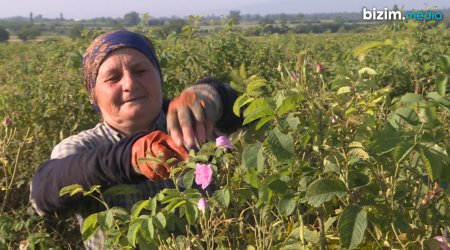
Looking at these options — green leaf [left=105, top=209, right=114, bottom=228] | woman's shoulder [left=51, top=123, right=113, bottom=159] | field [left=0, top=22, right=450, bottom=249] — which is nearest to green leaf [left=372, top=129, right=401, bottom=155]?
field [left=0, top=22, right=450, bottom=249]

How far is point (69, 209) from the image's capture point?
1600 millimetres

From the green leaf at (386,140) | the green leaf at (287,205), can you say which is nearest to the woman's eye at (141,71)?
the green leaf at (287,205)

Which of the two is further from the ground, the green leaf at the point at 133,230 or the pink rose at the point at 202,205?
the pink rose at the point at 202,205

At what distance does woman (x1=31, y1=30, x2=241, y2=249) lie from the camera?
1168 millimetres

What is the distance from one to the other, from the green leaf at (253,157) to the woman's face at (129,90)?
3.30 ft

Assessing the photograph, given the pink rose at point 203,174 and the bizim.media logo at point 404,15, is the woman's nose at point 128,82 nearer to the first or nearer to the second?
the pink rose at point 203,174

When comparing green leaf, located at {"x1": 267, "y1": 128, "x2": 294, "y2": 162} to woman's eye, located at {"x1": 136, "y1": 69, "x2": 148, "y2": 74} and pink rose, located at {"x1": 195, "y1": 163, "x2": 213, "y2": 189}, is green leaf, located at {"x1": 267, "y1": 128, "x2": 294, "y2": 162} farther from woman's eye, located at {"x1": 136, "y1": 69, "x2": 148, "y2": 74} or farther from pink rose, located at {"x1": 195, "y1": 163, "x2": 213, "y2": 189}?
woman's eye, located at {"x1": 136, "y1": 69, "x2": 148, "y2": 74}

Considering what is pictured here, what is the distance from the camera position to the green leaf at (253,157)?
935mm

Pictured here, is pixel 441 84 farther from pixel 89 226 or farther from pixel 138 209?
pixel 89 226

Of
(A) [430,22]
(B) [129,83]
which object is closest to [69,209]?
(B) [129,83]

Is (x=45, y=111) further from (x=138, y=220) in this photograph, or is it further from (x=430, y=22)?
(x=430, y=22)

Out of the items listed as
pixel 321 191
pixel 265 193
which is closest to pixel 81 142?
pixel 265 193

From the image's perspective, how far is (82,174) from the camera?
141cm

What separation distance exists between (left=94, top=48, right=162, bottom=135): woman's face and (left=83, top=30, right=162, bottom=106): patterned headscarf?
0.02 meters
